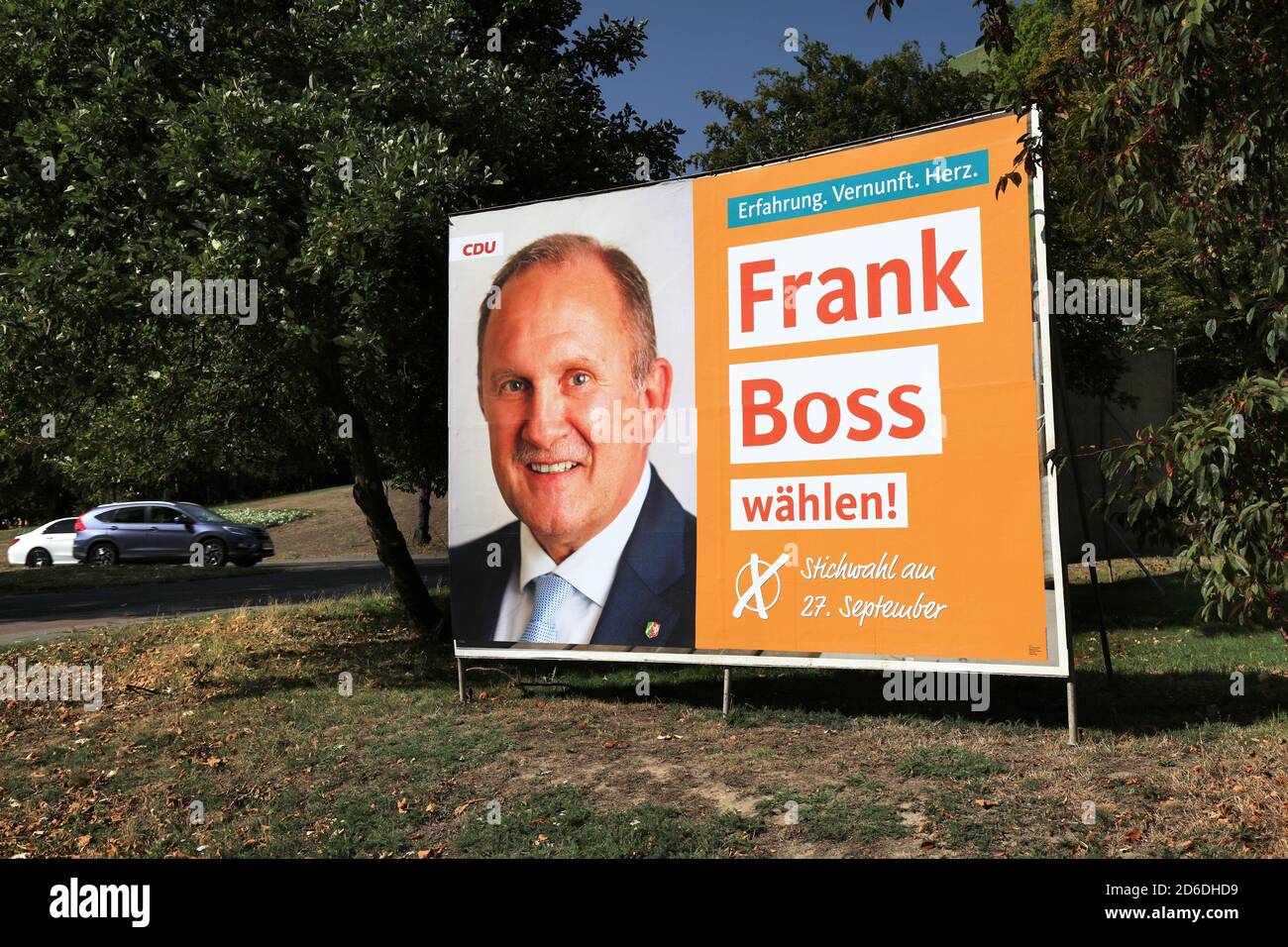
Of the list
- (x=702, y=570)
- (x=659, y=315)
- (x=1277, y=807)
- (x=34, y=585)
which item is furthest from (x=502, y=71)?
(x=34, y=585)

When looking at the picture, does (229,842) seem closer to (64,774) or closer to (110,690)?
(64,774)

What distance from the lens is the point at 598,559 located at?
1035cm

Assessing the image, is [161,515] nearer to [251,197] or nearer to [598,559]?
[251,197]

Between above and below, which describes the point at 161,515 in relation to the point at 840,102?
below

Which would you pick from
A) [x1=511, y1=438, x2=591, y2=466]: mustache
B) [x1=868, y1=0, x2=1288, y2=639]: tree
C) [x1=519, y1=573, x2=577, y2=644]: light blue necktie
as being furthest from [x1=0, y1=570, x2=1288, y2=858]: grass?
[x1=511, y1=438, x2=591, y2=466]: mustache

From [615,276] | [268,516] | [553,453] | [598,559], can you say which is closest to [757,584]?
[598,559]

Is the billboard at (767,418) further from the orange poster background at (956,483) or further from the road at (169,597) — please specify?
the road at (169,597)

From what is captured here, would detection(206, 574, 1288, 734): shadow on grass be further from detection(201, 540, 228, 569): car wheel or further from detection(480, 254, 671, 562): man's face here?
detection(201, 540, 228, 569): car wheel

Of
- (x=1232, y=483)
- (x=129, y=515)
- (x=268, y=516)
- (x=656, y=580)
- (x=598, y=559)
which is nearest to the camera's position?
(x=1232, y=483)

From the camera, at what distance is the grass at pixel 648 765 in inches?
260

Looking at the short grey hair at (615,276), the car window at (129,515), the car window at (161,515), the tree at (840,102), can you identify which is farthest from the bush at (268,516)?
the short grey hair at (615,276)

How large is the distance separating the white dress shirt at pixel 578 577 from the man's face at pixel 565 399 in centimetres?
9

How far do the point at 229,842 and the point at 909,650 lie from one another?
5197mm

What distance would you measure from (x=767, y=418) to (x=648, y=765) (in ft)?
10.3
